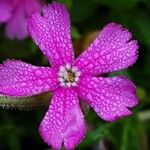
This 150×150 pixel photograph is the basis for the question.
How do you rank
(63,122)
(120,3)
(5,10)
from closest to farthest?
(63,122)
(5,10)
(120,3)

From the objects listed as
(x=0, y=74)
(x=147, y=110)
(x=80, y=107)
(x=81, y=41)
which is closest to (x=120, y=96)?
(x=80, y=107)

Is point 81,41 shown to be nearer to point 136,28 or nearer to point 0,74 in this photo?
point 136,28

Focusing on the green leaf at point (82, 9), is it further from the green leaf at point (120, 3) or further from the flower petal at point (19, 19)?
the flower petal at point (19, 19)

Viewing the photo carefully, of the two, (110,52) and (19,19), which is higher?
(110,52)

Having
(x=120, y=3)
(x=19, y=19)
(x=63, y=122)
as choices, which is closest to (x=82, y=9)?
(x=120, y=3)

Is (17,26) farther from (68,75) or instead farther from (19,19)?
(68,75)

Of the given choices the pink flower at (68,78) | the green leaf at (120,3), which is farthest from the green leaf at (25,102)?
the green leaf at (120,3)
